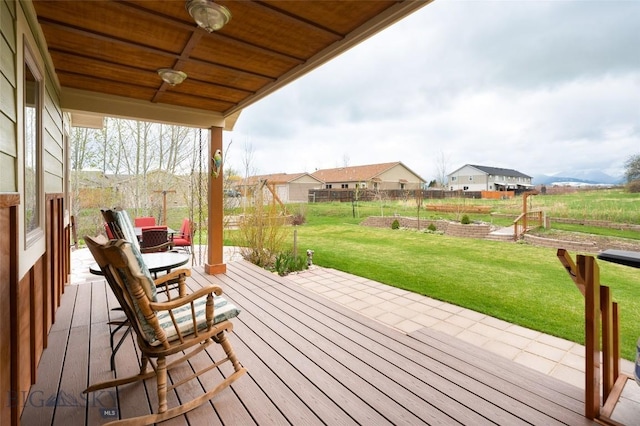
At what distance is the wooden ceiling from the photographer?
6.03 feet

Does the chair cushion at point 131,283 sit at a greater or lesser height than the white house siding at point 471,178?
lesser

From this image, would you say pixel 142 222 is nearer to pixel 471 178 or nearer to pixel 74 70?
pixel 74 70

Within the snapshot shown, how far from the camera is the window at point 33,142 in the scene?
1893mm

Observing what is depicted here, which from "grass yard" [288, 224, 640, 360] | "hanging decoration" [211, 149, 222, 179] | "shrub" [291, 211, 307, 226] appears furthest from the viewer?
"shrub" [291, 211, 307, 226]

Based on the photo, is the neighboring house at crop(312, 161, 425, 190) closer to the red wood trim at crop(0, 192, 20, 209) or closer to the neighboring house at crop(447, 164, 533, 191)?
the neighboring house at crop(447, 164, 533, 191)

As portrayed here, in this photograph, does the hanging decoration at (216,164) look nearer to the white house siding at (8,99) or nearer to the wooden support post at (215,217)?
the wooden support post at (215,217)

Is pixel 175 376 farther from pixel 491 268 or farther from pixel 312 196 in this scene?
pixel 312 196

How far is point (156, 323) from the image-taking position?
1532 millimetres

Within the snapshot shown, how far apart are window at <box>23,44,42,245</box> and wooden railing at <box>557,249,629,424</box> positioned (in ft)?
10.2

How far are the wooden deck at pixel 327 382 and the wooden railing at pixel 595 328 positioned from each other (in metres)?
0.11

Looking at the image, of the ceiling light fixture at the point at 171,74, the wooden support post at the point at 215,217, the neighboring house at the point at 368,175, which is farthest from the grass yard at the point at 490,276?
the neighboring house at the point at 368,175

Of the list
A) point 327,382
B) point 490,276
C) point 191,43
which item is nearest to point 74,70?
point 191,43

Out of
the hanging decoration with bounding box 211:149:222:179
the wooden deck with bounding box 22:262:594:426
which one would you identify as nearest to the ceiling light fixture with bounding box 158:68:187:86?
the hanging decoration with bounding box 211:149:222:179

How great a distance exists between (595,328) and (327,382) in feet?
4.70
